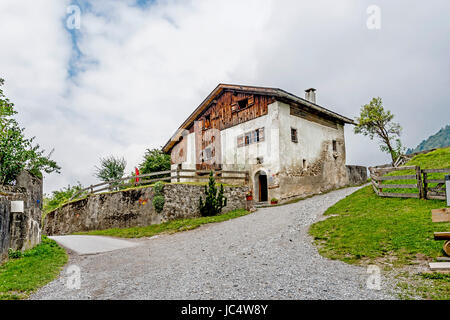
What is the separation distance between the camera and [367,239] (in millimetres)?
7777

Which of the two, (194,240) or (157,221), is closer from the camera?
(194,240)

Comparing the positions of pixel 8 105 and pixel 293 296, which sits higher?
pixel 8 105

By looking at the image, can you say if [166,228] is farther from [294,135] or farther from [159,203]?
[294,135]

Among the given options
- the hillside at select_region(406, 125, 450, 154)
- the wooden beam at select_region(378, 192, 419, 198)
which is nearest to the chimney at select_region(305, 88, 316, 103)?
the wooden beam at select_region(378, 192, 419, 198)

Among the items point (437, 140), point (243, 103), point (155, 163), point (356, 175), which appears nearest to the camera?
point (243, 103)

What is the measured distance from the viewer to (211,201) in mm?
17453

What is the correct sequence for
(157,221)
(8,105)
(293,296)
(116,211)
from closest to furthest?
(293,296), (8,105), (157,221), (116,211)

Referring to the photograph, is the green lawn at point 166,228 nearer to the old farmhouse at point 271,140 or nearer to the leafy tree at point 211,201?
the leafy tree at point 211,201

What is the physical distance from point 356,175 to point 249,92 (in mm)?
12320

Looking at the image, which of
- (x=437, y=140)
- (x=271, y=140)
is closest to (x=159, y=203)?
(x=271, y=140)

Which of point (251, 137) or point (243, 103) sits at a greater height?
point (243, 103)

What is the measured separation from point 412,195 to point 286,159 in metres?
8.20
